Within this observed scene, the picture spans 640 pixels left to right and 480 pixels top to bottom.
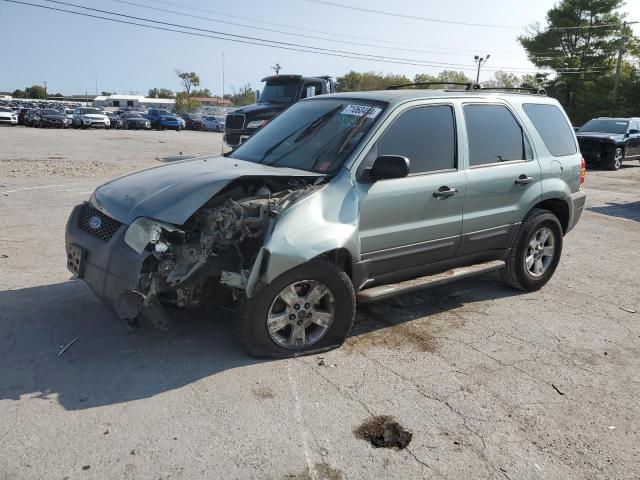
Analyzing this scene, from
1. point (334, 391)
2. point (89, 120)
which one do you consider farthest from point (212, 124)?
point (334, 391)

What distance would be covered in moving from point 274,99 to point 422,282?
40.3 ft

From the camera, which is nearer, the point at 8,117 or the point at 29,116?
the point at 8,117

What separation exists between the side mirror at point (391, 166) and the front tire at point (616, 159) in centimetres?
1748

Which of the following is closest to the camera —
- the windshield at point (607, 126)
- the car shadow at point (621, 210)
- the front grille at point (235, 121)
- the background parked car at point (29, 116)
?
the car shadow at point (621, 210)

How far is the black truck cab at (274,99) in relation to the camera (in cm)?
1539

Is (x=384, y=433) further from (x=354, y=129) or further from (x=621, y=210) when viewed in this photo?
(x=621, y=210)

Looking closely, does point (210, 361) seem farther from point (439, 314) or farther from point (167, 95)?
point (167, 95)

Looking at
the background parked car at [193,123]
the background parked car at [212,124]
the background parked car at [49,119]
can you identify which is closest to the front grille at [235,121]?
the background parked car at [49,119]

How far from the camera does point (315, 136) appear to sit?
15.4ft

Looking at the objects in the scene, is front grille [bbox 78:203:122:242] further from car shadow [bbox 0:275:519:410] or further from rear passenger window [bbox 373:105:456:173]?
rear passenger window [bbox 373:105:456:173]

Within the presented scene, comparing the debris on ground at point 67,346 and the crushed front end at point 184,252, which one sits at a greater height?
the crushed front end at point 184,252

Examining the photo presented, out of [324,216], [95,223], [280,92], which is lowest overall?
[95,223]

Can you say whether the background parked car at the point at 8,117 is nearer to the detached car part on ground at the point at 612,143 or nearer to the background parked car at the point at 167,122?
the background parked car at the point at 167,122

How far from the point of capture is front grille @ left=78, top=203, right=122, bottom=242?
159 inches
